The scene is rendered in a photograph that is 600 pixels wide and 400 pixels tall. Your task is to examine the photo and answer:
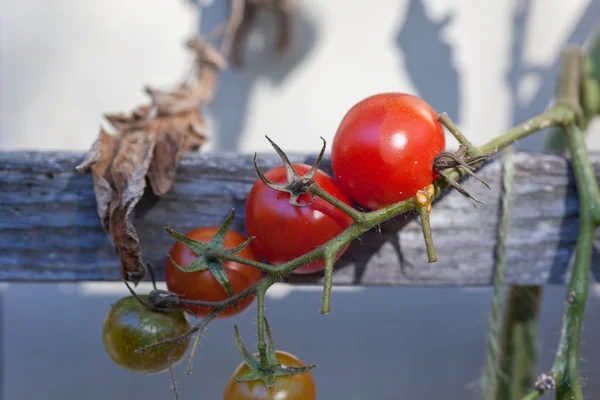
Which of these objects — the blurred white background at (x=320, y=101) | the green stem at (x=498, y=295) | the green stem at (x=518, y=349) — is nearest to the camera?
the green stem at (x=498, y=295)

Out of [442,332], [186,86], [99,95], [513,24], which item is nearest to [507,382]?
[442,332]

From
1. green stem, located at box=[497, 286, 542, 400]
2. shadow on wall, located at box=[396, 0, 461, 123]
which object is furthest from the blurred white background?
green stem, located at box=[497, 286, 542, 400]

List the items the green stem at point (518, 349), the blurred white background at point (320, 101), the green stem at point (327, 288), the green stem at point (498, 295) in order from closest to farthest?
the green stem at point (327, 288) < the green stem at point (498, 295) < the green stem at point (518, 349) < the blurred white background at point (320, 101)

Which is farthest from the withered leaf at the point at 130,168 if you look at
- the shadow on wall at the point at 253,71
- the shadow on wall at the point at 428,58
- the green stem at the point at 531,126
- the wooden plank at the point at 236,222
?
the shadow on wall at the point at 428,58

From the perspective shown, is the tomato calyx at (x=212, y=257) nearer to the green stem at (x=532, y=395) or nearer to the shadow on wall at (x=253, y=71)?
the green stem at (x=532, y=395)

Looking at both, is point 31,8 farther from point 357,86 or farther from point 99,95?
point 357,86

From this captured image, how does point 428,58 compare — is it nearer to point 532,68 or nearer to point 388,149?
point 532,68

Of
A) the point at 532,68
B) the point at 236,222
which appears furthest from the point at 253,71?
the point at 236,222
